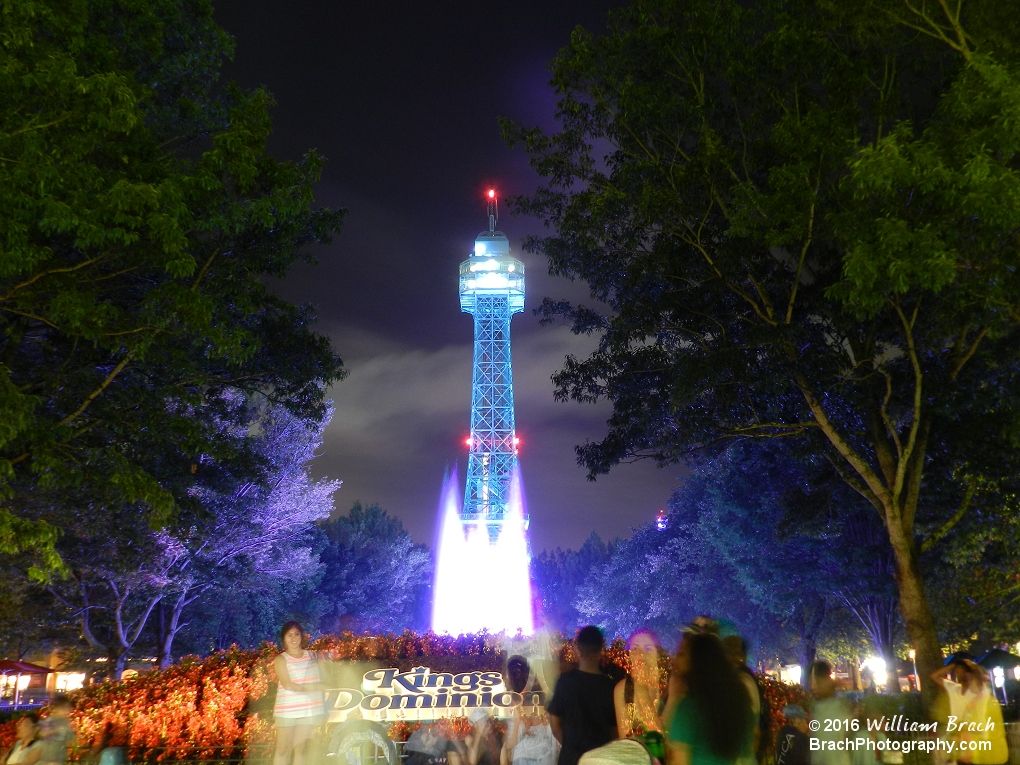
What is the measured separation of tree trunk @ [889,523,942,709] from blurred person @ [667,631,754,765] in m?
9.61

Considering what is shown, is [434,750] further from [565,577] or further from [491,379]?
Answer: [565,577]

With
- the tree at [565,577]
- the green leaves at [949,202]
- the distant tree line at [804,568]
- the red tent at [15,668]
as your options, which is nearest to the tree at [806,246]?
the green leaves at [949,202]

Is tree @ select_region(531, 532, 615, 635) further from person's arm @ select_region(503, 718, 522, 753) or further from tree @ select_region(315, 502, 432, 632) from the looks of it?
person's arm @ select_region(503, 718, 522, 753)

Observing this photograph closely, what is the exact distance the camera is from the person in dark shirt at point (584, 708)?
5.38 meters

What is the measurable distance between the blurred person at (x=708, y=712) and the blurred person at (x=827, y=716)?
258 centimetres

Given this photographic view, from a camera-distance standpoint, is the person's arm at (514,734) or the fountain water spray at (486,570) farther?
the fountain water spray at (486,570)

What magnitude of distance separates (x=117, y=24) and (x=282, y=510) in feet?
60.2

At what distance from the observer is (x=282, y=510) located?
93.0 feet

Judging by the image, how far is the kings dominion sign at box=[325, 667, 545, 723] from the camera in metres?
12.6

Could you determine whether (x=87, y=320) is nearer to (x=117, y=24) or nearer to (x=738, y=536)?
(x=117, y=24)

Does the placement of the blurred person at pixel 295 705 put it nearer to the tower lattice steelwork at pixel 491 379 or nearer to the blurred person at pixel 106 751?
the blurred person at pixel 106 751

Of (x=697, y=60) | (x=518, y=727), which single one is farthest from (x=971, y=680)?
(x=697, y=60)

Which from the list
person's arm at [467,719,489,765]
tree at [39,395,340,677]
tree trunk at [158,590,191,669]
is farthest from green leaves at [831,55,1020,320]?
tree trunk at [158,590,191,669]

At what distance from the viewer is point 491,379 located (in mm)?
61375
